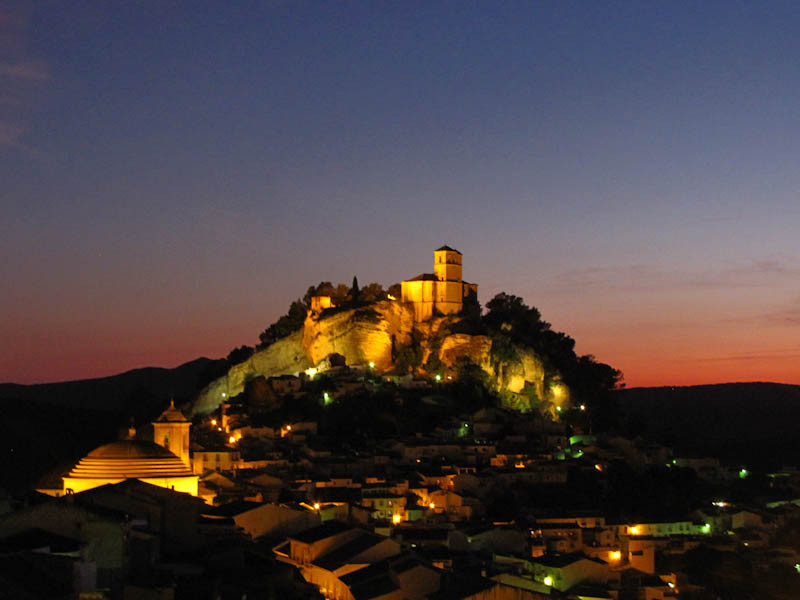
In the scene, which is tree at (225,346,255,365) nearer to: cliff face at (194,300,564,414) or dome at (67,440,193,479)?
cliff face at (194,300,564,414)

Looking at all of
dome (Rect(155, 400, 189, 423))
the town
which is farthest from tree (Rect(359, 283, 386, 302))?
dome (Rect(155, 400, 189, 423))

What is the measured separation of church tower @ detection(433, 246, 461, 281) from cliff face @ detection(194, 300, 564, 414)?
133 inches

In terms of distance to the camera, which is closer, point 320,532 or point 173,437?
point 320,532

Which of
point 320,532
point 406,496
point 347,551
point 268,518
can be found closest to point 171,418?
point 268,518

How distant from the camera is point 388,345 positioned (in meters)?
68.1

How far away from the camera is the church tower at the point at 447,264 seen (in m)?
71.4

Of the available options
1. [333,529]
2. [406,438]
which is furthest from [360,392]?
[333,529]

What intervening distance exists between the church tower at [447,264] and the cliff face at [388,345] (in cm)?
339

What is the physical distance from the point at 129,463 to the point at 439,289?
3834 cm

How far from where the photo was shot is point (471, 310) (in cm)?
Result: 7019

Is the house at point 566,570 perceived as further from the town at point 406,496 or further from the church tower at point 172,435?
the church tower at point 172,435

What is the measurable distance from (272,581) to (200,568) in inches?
62.7

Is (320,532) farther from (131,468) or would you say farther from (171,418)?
(171,418)

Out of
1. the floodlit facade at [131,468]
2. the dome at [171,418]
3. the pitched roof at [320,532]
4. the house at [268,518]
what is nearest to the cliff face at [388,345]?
the dome at [171,418]
